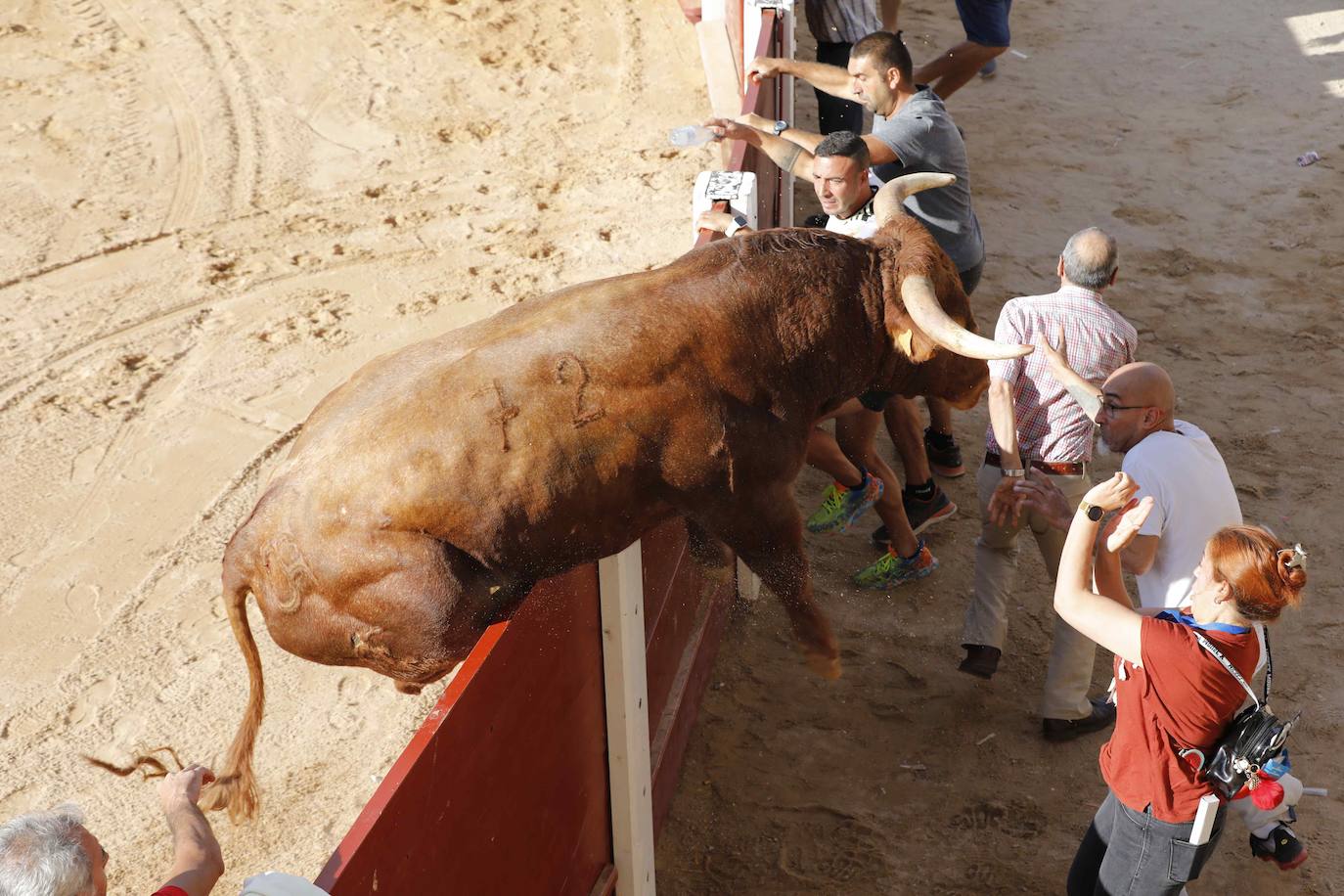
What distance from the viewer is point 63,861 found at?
86.4 inches

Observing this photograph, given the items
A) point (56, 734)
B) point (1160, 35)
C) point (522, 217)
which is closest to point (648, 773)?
point (56, 734)

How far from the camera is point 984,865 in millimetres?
4301

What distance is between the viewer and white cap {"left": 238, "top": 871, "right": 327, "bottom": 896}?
218cm

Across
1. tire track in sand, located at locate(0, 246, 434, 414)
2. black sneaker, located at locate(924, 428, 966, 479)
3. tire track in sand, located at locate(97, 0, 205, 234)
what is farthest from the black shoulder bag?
tire track in sand, located at locate(97, 0, 205, 234)

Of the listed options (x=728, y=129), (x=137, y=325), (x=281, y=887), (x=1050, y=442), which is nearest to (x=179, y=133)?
(x=137, y=325)

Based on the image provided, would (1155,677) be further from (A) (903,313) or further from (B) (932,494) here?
(B) (932,494)

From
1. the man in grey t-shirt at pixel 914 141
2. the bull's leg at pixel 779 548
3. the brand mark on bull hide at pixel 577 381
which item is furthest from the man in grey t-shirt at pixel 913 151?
the brand mark on bull hide at pixel 577 381

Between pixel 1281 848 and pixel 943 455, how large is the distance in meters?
2.73

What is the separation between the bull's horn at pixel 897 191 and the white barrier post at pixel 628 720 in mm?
1516

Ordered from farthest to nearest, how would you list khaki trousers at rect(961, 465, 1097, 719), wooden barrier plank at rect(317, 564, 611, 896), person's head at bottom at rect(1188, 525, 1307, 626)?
1. khaki trousers at rect(961, 465, 1097, 719)
2. person's head at bottom at rect(1188, 525, 1307, 626)
3. wooden barrier plank at rect(317, 564, 611, 896)

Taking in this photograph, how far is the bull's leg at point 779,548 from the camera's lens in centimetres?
376

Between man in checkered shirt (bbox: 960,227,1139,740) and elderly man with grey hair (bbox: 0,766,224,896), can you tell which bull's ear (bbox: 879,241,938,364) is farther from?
elderly man with grey hair (bbox: 0,766,224,896)

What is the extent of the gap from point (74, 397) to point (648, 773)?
4.10 meters

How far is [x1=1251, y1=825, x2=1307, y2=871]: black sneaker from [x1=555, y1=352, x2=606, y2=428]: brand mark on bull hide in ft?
8.60
